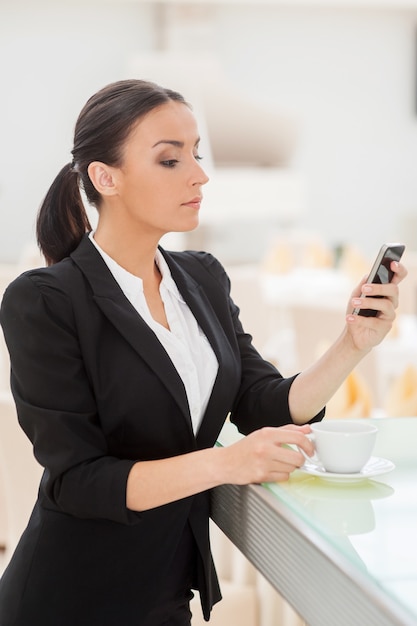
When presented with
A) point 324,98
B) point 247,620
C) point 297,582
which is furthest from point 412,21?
point 297,582

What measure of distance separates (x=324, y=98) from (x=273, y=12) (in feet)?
3.42

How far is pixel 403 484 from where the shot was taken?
3.88ft

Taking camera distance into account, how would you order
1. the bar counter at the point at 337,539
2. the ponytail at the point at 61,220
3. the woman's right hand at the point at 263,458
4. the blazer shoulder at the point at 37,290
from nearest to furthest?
the bar counter at the point at 337,539, the woman's right hand at the point at 263,458, the blazer shoulder at the point at 37,290, the ponytail at the point at 61,220

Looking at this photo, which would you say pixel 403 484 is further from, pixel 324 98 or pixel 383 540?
pixel 324 98

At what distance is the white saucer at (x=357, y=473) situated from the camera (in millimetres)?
1161

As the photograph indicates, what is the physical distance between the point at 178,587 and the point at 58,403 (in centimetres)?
36

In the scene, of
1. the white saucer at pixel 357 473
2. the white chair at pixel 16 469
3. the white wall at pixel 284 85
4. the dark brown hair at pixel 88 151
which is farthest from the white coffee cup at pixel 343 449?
the white wall at pixel 284 85

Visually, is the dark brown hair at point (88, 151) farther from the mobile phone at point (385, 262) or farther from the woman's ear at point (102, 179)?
the mobile phone at point (385, 262)

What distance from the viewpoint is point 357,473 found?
3.89ft

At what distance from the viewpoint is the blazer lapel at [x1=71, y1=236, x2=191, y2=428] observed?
1311 mm

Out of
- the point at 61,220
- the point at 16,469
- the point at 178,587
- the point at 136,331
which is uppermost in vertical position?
the point at 61,220

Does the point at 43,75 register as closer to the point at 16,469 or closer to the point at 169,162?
the point at 16,469

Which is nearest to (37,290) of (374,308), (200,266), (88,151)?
(88,151)

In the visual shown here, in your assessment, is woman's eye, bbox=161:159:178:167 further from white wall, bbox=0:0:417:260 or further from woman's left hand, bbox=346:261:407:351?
white wall, bbox=0:0:417:260
